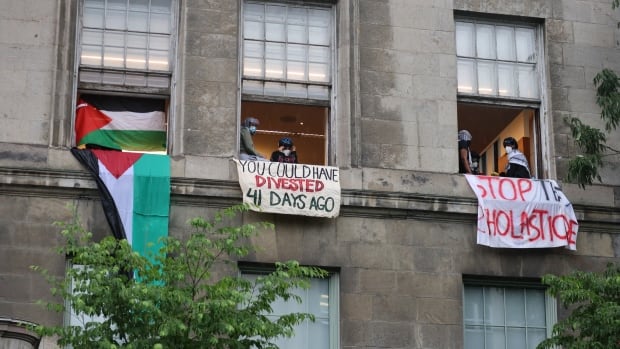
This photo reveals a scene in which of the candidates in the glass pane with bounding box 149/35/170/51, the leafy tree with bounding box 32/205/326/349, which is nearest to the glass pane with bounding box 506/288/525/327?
the leafy tree with bounding box 32/205/326/349

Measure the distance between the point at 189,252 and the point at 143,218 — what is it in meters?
3.04

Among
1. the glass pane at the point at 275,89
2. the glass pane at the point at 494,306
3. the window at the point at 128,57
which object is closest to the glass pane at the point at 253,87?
the glass pane at the point at 275,89

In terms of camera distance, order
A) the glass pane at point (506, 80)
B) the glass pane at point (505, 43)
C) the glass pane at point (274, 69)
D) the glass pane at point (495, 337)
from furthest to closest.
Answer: the glass pane at point (505, 43)
the glass pane at point (506, 80)
the glass pane at point (274, 69)
the glass pane at point (495, 337)

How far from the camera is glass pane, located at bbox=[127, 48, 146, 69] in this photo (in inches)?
923

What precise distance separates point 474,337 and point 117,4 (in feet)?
27.2

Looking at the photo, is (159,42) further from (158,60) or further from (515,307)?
(515,307)

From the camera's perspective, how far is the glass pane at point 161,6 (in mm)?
23859

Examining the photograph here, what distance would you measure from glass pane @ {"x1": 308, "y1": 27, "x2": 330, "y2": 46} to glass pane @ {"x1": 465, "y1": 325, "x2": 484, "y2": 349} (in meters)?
5.57

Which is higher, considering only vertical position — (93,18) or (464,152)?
(93,18)

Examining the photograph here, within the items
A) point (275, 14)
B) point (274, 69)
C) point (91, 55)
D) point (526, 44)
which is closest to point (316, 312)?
point (274, 69)

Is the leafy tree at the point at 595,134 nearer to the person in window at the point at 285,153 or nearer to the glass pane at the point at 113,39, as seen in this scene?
the person in window at the point at 285,153

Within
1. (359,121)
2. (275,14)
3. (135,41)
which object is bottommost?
(359,121)

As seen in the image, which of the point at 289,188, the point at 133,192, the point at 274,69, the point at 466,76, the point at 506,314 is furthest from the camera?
the point at 466,76

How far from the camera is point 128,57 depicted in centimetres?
2348
